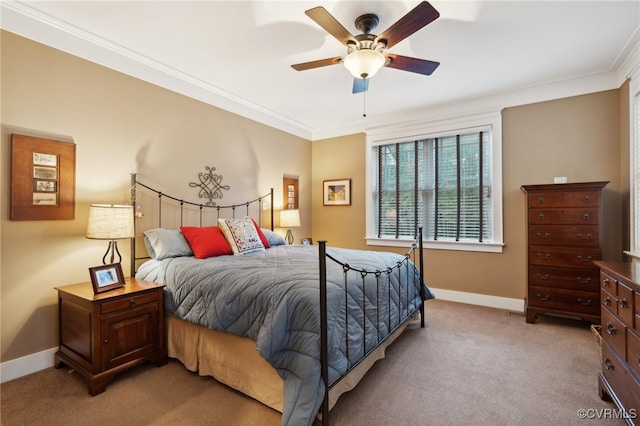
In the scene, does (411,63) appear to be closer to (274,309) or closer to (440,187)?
(274,309)

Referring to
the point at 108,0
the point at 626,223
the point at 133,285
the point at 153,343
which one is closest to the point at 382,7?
the point at 108,0

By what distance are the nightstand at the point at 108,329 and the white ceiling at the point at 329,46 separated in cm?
206

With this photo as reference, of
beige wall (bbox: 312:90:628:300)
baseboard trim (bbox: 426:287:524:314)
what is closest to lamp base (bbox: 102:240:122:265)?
beige wall (bbox: 312:90:628:300)

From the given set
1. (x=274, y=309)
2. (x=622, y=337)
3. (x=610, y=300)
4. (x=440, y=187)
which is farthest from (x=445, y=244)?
(x=274, y=309)

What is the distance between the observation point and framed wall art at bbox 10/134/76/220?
2.18m

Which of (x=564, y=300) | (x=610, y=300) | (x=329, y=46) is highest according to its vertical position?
(x=329, y=46)

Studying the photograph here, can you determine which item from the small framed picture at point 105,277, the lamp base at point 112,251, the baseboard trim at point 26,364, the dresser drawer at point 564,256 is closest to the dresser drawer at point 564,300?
the dresser drawer at point 564,256

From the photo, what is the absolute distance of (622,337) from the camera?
5.15 ft

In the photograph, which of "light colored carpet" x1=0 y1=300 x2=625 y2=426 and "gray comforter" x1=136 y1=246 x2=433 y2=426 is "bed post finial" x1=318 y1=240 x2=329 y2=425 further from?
"light colored carpet" x1=0 y1=300 x2=625 y2=426

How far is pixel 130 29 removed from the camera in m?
2.47

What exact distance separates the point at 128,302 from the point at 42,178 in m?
1.21

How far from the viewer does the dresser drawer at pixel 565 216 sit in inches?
117

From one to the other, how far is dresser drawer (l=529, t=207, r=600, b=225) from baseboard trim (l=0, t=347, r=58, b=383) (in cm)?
467

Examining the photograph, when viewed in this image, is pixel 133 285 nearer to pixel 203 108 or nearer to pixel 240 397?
pixel 240 397
